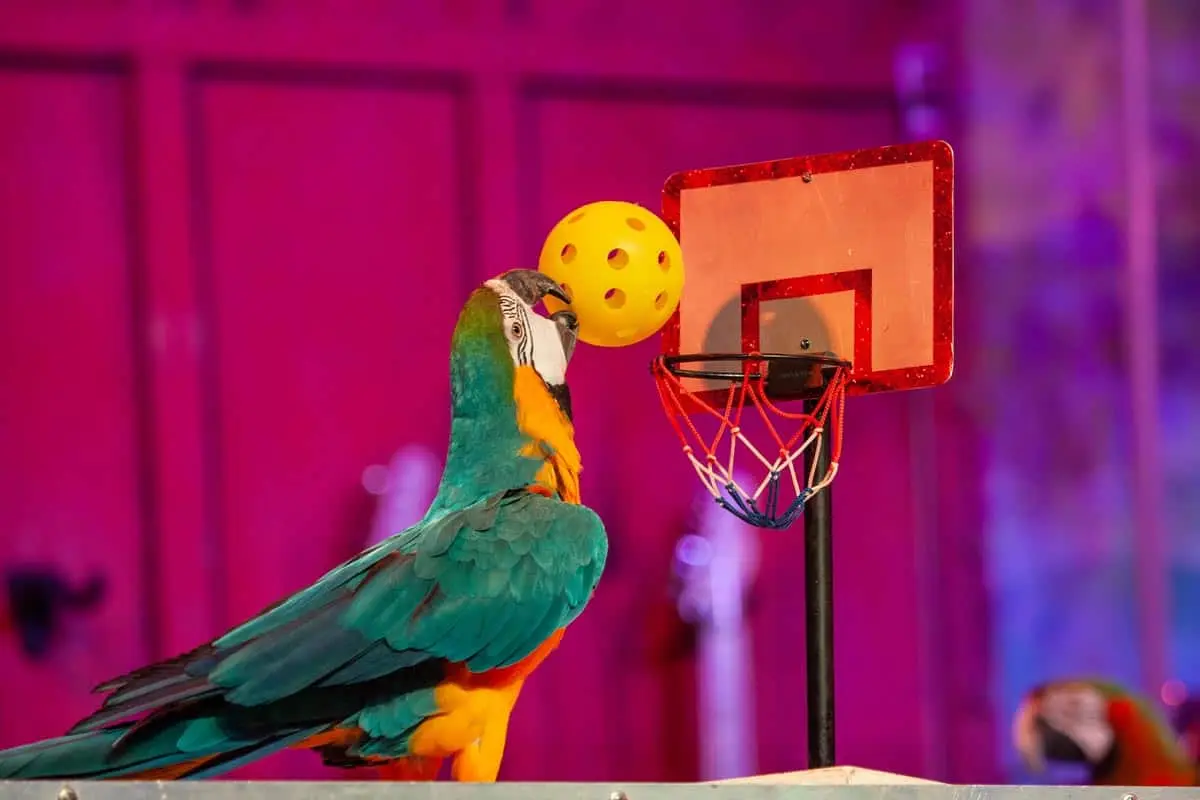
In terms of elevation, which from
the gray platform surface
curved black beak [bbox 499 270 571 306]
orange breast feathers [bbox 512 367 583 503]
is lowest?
the gray platform surface

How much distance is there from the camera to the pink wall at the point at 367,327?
2635 mm

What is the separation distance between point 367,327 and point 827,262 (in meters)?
1.29

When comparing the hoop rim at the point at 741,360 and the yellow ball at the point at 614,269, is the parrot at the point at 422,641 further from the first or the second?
the hoop rim at the point at 741,360

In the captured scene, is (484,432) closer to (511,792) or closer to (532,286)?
(532,286)

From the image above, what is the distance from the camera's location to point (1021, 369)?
307cm

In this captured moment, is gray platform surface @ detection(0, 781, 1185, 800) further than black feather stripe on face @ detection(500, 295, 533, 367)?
No

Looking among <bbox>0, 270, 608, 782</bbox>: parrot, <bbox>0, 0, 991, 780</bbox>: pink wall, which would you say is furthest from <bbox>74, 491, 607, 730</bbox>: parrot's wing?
<bbox>0, 0, 991, 780</bbox>: pink wall

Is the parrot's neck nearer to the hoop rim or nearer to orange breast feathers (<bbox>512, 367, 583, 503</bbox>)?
orange breast feathers (<bbox>512, 367, 583, 503</bbox>)

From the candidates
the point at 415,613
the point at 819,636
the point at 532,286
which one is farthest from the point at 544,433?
the point at 819,636

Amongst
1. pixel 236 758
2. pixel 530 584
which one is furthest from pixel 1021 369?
pixel 236 758

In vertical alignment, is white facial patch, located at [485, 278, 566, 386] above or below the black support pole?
above

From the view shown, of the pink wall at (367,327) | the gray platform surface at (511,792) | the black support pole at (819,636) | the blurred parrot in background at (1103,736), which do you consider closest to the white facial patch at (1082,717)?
the blurred parrot in background at (1103,736)

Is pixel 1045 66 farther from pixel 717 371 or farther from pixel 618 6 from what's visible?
pixel 717 371

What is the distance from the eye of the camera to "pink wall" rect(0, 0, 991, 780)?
263 centimetres
